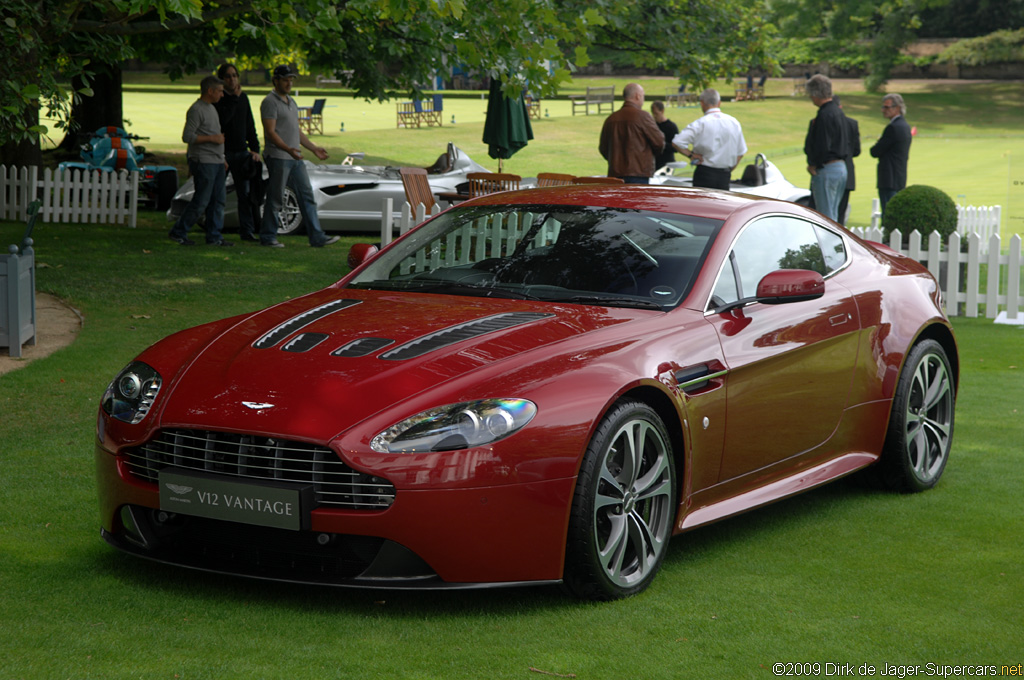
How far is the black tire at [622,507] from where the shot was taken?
4.19 metres

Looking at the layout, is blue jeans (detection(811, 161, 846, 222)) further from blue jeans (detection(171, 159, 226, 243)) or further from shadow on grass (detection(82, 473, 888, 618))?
shadow on grass (detection(82, 473, 888, 618))

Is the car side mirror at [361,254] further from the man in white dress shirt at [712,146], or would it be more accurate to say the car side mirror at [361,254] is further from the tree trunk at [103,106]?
the tree trunk at [103,106]

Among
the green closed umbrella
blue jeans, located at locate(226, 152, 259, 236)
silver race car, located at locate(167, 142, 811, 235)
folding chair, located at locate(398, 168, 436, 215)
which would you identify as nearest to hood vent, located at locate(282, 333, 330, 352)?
folding chair, located at locate(398, 168, 436, 215)

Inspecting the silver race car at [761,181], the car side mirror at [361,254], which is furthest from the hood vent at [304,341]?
the silver race car at [761,181]

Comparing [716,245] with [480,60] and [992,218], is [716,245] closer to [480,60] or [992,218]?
[480,60]

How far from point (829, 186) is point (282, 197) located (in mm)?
6536

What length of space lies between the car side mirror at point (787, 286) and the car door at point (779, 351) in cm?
11

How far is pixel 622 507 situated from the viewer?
439 cm

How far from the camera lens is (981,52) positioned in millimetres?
71000

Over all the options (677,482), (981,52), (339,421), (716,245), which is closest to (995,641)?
(677,482)

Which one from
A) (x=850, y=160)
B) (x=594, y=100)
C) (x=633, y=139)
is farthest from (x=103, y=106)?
(x=594, y=100)

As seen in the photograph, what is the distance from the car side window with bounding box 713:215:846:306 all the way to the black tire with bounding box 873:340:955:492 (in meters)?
0.67

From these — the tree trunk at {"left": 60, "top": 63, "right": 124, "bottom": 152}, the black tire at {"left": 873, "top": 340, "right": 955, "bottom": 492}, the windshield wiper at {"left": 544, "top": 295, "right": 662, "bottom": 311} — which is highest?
the tree trunk at {"left": 60, "top": 63, "right": 124, "bottom": 152}

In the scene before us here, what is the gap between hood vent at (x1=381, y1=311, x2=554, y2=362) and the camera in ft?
14.3
